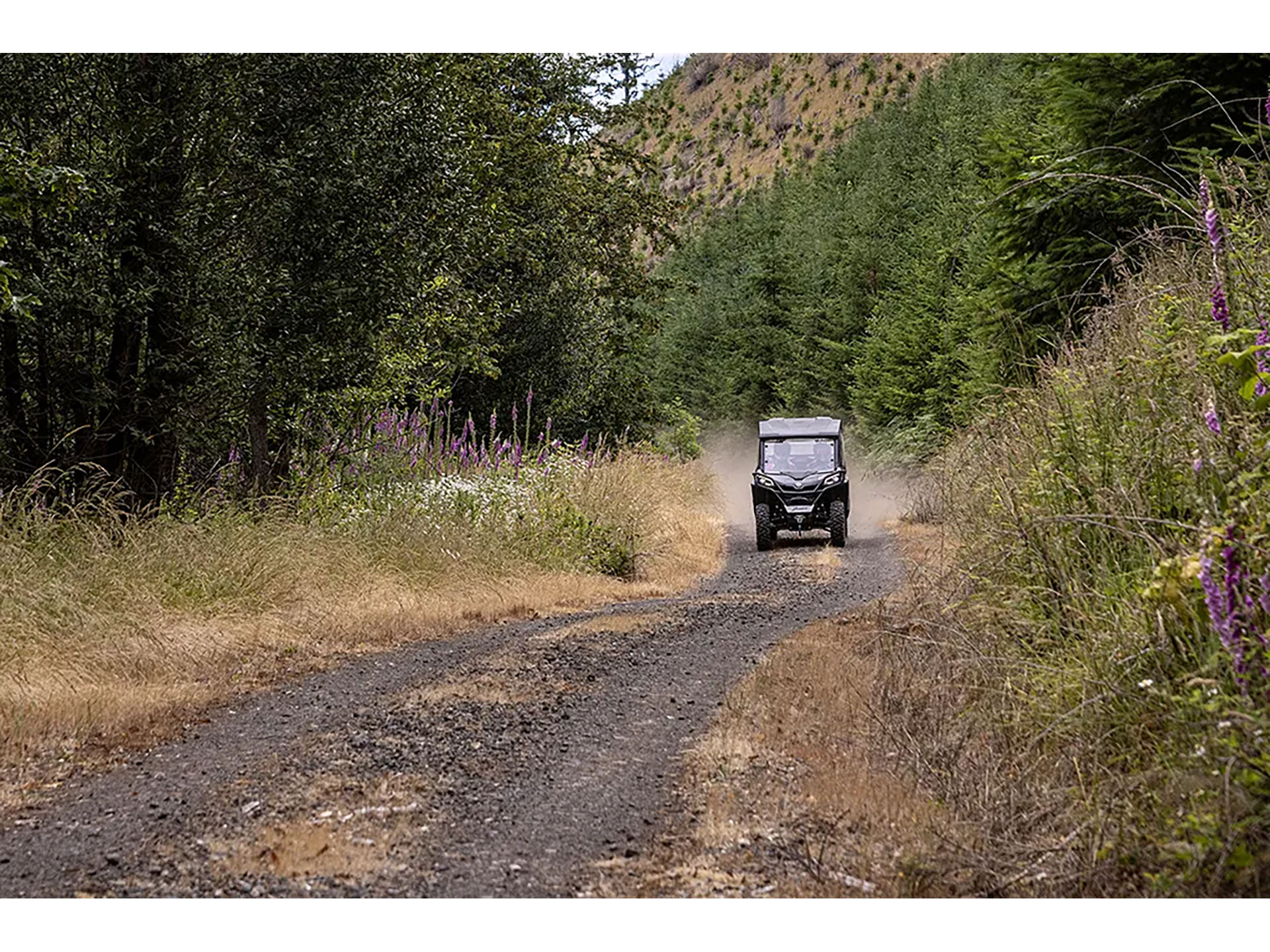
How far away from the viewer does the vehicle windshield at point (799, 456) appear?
21.5m

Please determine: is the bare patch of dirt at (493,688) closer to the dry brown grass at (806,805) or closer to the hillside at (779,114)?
the dry brown grass at (806,805)

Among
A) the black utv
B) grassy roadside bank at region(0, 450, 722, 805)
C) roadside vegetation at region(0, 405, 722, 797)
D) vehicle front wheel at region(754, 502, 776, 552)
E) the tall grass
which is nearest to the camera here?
the tall grass

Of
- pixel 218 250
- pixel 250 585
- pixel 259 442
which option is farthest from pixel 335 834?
pixel 259 442

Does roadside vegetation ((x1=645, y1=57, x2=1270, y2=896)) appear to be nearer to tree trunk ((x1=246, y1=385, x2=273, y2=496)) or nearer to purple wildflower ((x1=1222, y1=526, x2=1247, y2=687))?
purple wildflower ((x1=1222, y1=526, x2=1247, y2=687))

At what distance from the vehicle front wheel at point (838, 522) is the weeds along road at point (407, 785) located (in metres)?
11.4

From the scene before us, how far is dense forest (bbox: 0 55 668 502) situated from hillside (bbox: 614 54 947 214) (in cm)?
4301

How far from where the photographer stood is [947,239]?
35625mm

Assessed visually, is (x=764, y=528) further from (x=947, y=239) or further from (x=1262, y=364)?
(x=947, y=239)

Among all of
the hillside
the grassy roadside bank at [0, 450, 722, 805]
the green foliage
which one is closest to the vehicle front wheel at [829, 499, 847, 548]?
the grassy roadside bank at [0, 450, 722, 805]

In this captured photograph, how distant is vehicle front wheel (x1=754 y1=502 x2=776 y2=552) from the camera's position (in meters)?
20.4

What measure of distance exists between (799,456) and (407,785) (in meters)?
16.7

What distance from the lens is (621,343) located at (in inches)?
1064

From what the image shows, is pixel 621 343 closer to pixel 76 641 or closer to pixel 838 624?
pixel 838 624

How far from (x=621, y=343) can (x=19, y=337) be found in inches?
651
